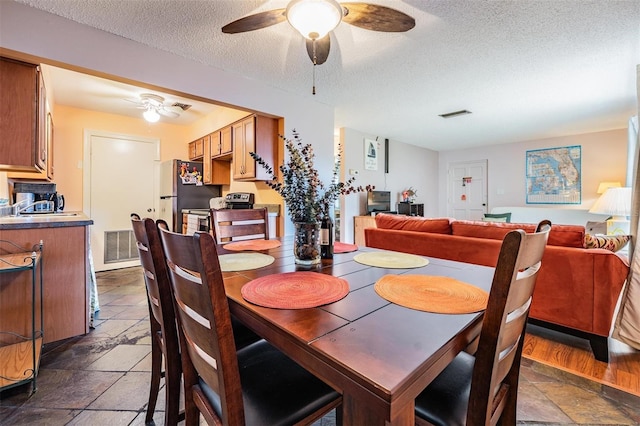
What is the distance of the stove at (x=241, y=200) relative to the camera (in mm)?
3898

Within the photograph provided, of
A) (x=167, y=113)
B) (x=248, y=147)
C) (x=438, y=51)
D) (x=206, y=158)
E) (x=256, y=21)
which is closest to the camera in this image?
(x=256, y=21)

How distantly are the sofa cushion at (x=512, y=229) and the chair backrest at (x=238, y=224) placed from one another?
1.75m

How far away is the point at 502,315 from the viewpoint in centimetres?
64

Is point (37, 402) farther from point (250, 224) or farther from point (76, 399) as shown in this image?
point (250, 224)

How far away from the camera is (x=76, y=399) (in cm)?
148

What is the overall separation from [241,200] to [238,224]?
1.90m

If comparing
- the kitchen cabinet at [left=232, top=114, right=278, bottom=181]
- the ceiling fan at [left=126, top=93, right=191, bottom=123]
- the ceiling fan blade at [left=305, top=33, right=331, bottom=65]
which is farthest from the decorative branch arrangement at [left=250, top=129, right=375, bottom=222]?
the ceiling fan at [left=126, top=93, right=191, bottom=123]

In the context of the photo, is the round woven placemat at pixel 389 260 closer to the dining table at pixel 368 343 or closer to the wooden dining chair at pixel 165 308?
the dining table at pixel 368 343

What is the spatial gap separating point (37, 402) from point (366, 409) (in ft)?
6.20

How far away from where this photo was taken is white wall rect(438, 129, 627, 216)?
5.03 metres

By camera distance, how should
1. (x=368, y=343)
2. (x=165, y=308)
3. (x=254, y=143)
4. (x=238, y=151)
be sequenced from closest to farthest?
(x=368, y=343) < (x=165, y=308) < (x=254, y=143) < (x=238, y=151)

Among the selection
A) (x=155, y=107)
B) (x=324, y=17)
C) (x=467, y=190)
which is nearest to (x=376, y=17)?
(x=324, y=17)

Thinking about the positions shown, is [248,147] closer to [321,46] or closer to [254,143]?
[254,143]

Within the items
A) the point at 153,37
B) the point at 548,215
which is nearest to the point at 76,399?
the point at 153,37
